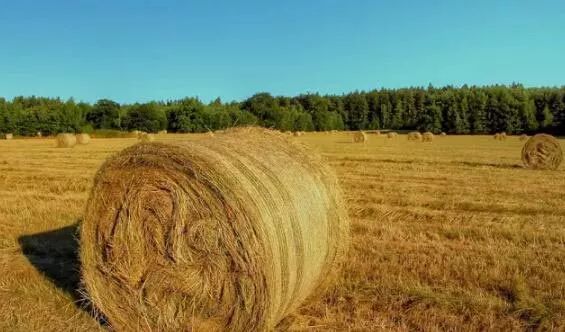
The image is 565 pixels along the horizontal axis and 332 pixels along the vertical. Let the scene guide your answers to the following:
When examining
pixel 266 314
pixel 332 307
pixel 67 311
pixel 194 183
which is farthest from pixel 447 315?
pixel 67 311

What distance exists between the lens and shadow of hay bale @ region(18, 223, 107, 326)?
5414 millimetres

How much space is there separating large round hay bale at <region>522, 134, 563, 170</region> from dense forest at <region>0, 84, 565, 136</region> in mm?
44226

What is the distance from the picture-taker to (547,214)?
9.34 meters

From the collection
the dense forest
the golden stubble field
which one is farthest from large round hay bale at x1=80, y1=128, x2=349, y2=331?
the dense forest

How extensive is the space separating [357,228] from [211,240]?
411cm

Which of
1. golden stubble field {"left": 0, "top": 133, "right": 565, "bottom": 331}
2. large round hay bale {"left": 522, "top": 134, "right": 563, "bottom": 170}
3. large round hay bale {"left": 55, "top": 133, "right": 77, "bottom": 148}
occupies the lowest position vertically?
golden stubble field {"left": 0, "top": 133, "right": 565, "bottom": 331}

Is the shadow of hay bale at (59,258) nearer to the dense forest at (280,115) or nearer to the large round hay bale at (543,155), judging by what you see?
the large round hay bale at (543,155)

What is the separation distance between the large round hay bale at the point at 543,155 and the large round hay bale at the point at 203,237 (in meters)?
15.0

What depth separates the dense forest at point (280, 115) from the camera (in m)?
62.7

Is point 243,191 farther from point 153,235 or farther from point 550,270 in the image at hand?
point 550,270

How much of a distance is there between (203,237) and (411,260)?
9.41 ft

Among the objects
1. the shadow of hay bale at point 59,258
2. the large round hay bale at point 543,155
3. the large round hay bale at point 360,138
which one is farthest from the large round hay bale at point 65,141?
the shadow of hay bale at point 59,258

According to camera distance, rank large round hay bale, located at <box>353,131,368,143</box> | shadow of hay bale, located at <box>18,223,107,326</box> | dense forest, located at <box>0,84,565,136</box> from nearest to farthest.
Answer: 1. shadow of hay bale, located at <box>18,223,107,326</box>
2. large round hay bale, located at <box>353,131,368,143</box>
3. dense forest, located at <box>0,84,565,136</box>

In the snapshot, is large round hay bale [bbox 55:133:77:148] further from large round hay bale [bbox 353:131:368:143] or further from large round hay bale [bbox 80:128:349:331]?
large round hay bale [bbox 80:128:349:331]
